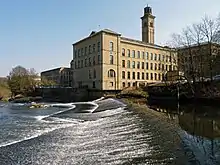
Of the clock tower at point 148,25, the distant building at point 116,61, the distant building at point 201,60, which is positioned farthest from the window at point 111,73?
the distant building at point 201,60

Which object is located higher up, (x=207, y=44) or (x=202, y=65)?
(x=207, y=44)

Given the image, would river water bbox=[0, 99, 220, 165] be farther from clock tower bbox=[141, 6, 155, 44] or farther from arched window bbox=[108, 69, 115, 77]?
clock tower bbox=[141, 6, 155, 44]

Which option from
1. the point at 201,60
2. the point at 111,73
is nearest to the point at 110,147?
the point at 201,60

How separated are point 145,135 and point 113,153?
317cm

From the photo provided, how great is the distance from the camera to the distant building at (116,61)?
67188 millimetres

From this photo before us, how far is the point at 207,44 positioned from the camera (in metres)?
40.2

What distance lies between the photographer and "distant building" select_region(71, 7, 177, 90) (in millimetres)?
67188

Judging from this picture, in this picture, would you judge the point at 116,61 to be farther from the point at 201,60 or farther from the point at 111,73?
the point at 201,60

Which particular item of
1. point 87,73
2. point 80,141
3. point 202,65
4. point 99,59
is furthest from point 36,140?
point 87,73

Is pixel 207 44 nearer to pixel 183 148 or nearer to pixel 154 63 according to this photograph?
pixel 183 148

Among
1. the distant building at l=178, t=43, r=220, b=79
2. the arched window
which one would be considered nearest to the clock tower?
the arched window

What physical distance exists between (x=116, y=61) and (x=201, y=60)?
33532mm

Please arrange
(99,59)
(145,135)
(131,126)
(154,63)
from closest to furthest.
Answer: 1. (145,135)
2. (131,126)
3. (99,59)
4. (154,63)

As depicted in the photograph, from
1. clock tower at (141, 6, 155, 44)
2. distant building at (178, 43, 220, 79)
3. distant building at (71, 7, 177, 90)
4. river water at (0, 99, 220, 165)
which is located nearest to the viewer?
river water at (0, 99, 220, 165)
